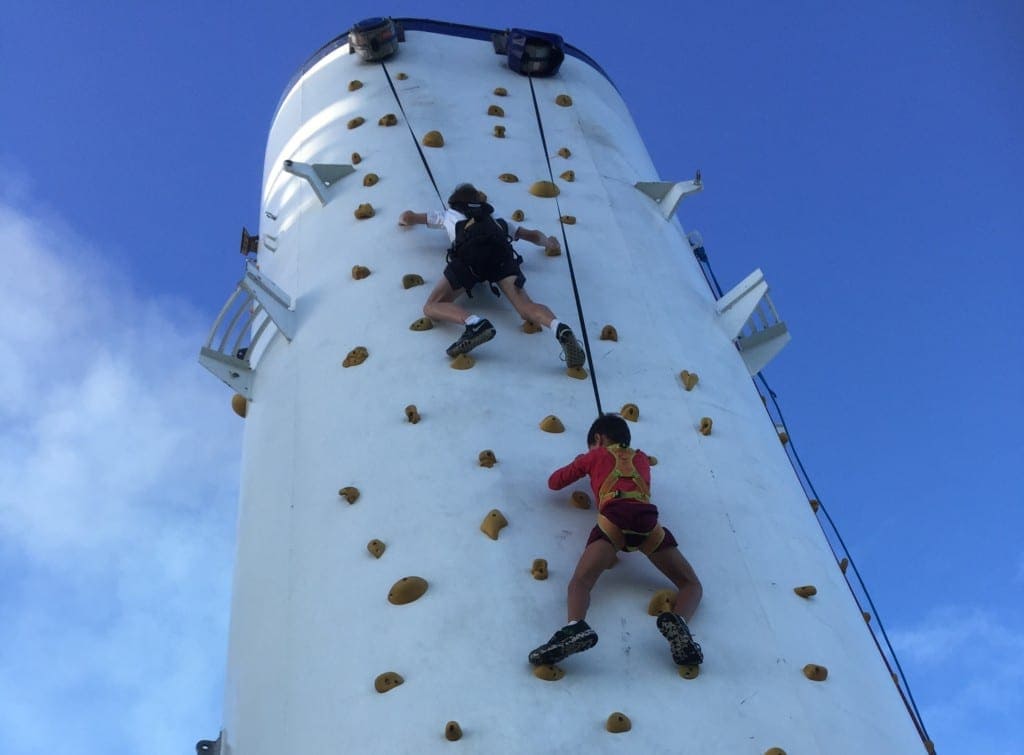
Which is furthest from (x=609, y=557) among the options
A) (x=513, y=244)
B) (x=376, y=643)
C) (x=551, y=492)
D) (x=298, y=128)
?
(x=298, y=128)

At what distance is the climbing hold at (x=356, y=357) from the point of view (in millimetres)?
5824

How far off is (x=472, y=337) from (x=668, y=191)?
2.76 metres

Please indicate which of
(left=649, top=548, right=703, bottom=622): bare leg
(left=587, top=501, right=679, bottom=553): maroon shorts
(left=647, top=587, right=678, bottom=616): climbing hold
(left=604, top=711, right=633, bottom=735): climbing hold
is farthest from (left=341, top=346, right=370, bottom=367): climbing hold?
(left=604, top=711, right=633, bottom=735): climbing hold

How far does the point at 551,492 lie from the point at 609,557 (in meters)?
0.59

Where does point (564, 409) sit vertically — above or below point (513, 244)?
below

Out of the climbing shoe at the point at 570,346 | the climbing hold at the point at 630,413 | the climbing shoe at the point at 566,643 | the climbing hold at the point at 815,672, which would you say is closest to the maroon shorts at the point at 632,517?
the climbing shoe at the point at 566,643

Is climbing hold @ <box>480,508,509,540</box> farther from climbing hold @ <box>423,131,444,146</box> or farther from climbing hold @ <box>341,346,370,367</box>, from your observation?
climbing hold @ <box>423,131,444,146</box>

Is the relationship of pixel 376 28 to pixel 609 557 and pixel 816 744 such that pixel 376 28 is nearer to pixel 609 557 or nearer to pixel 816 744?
pixel 609 557

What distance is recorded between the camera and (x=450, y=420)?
5352 mm

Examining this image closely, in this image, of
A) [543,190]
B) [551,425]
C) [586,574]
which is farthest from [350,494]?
[543,190]

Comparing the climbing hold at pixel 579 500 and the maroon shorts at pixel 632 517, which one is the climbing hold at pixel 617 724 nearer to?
the maroon shorts at pixel 632 517

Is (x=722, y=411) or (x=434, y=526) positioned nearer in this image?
(x=434, y=526)

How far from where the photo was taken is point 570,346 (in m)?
5.48

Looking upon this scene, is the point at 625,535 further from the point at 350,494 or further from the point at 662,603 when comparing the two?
the point at 350,494
